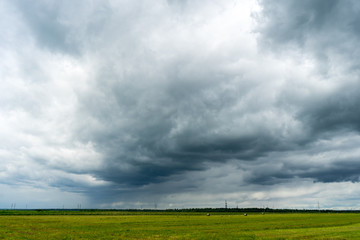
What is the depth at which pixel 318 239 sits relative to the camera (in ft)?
113

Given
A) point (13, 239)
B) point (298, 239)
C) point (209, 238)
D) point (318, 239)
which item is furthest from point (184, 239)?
point (13, 239)

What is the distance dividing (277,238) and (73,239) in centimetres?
2852

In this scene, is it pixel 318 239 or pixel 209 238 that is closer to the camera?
pixel 318 239

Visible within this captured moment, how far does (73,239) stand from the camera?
36.9m

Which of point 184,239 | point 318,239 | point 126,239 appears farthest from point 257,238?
point 126,239

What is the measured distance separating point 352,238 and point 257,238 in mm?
12513

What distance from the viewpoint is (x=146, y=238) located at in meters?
37.9

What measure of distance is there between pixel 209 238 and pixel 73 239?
Answer: 62.9ft

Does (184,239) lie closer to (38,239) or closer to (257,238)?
(257,238)

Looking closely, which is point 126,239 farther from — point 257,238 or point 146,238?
point 257,238

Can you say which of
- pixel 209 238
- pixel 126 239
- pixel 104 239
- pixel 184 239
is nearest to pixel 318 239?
pixel 209 238

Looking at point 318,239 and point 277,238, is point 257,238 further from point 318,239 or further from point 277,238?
point 318,239

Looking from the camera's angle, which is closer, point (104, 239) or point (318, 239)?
point (318, 239)

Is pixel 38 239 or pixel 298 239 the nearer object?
pixel 298 239
